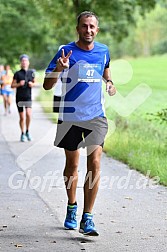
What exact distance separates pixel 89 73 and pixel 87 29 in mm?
420

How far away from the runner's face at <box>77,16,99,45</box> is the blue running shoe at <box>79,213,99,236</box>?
1695mm

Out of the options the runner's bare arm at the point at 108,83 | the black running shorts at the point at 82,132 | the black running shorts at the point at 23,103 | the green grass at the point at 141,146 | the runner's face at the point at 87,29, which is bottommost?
the green grass at the point at 141,146

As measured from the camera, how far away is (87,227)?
7.13m

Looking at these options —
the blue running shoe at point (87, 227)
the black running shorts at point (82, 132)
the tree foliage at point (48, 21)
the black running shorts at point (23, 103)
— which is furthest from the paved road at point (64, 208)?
the tree foliage at point (48, 21)

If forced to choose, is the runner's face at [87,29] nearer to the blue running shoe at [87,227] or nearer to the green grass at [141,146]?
the blue running shoe at [87,227]

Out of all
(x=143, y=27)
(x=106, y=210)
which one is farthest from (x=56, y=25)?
(x=143, y=27)

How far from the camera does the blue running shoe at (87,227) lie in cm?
711

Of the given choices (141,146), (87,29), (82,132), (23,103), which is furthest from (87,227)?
(23,103)

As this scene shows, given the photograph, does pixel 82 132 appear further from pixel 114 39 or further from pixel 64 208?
pixel 114 39

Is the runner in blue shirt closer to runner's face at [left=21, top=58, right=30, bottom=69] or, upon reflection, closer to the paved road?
the paved road

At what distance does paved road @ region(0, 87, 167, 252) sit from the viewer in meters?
6.87

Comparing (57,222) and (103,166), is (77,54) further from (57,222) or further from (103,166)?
(103,166)

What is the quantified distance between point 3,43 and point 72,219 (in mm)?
38023

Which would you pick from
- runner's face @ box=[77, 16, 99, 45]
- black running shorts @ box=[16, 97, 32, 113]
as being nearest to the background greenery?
black running shorts @ box=[16, 97, 32, 113]
